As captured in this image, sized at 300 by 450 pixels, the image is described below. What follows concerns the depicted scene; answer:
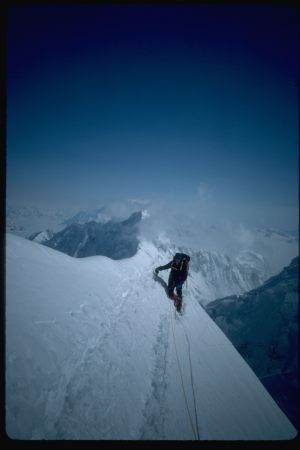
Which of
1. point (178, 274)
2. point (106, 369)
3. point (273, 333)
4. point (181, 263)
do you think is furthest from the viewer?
point (273, 333)

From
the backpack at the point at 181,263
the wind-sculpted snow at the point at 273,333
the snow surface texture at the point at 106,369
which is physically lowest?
the wind-sculpted snow at the point at 273,333

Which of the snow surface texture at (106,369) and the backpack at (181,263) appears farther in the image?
the backpack at (181,263)

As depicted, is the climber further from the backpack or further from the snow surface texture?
the snow surface texture

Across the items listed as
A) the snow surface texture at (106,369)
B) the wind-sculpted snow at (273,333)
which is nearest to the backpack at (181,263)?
the snow surface texture at (106,369)

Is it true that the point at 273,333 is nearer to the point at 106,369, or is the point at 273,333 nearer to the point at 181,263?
the point at 181,263

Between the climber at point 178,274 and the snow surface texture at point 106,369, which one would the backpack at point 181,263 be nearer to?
the climber at point 178,274

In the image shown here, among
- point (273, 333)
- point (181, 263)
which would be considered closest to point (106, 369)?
point (181, 263)
